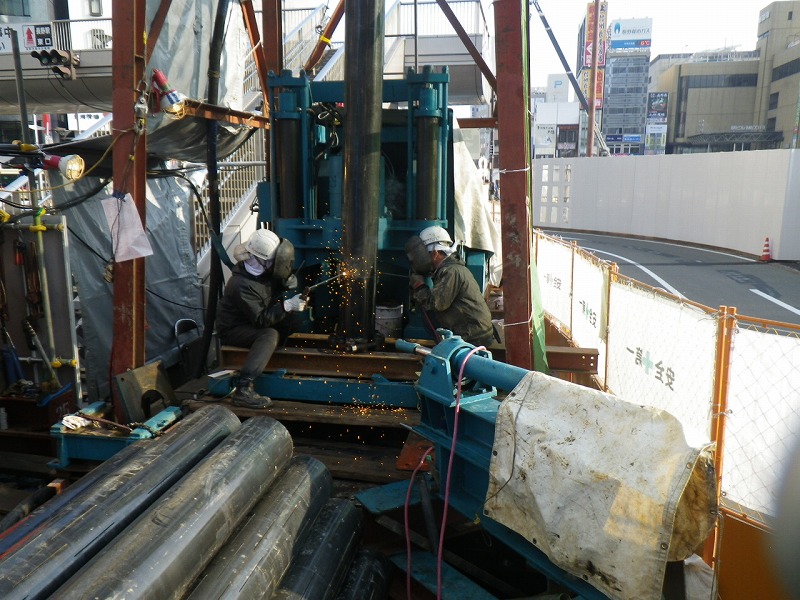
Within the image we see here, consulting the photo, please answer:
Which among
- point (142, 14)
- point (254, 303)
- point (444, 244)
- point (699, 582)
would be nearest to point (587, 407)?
point (699, 582)

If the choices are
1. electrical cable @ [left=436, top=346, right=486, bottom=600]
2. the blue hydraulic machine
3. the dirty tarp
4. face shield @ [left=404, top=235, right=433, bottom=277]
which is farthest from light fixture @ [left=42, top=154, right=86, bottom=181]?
the dirty tarp

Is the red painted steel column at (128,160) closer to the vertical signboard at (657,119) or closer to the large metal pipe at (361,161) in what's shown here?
the large metal pipe at (361,161)

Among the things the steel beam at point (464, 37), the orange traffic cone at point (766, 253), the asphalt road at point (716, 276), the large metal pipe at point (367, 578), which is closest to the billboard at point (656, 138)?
the asphalt road at point (716, 276)

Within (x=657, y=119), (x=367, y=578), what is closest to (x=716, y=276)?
(x=367, y=578)

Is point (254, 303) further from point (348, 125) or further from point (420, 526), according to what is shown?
point (420, 526)

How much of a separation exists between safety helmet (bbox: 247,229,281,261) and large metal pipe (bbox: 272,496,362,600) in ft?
8.26

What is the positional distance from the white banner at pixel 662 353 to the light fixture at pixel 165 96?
14.9 feet

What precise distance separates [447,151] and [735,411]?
3793mm

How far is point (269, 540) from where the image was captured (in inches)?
116

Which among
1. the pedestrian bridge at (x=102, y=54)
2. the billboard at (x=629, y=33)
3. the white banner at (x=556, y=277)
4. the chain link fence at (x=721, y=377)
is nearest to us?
the chain link fence at (x=721, y=377)

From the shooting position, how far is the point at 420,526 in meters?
4.12

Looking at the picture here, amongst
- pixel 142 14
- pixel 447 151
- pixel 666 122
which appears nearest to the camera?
pixel 142 14

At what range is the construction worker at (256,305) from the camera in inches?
213

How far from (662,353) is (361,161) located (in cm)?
299
